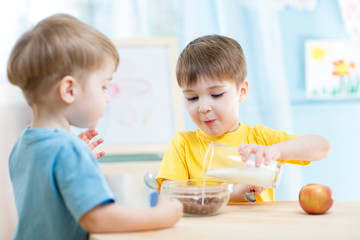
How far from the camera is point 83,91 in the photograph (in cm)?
90

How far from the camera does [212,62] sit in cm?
128

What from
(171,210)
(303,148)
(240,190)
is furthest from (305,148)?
(171,210)

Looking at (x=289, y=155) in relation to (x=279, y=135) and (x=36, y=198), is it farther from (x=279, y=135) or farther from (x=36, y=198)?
(x=36, y=198)

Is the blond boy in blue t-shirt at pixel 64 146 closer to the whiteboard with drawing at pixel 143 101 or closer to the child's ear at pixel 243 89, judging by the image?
the child's ear at pixel 243 89

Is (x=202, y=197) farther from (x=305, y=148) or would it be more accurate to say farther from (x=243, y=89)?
(x=243, y=89)

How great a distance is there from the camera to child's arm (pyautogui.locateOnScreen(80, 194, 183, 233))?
2.65ft

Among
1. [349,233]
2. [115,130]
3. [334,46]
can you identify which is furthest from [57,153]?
[334,46]

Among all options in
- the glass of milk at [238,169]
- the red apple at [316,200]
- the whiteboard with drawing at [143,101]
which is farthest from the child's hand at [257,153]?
the whiteboard with drawing at [143,101]

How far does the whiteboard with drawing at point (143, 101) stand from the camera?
87.0 inches

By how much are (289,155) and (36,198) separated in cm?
65

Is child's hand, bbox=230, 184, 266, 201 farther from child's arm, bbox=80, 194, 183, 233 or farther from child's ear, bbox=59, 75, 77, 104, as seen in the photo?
child's ear, bbox=59, 75, 77, 104

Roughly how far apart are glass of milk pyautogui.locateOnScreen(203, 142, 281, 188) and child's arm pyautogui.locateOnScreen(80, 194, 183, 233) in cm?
20

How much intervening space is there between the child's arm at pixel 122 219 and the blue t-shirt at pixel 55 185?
0.02 meters

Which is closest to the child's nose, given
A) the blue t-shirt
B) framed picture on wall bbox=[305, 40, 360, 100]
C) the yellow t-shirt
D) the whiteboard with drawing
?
the yellow t-shirt
